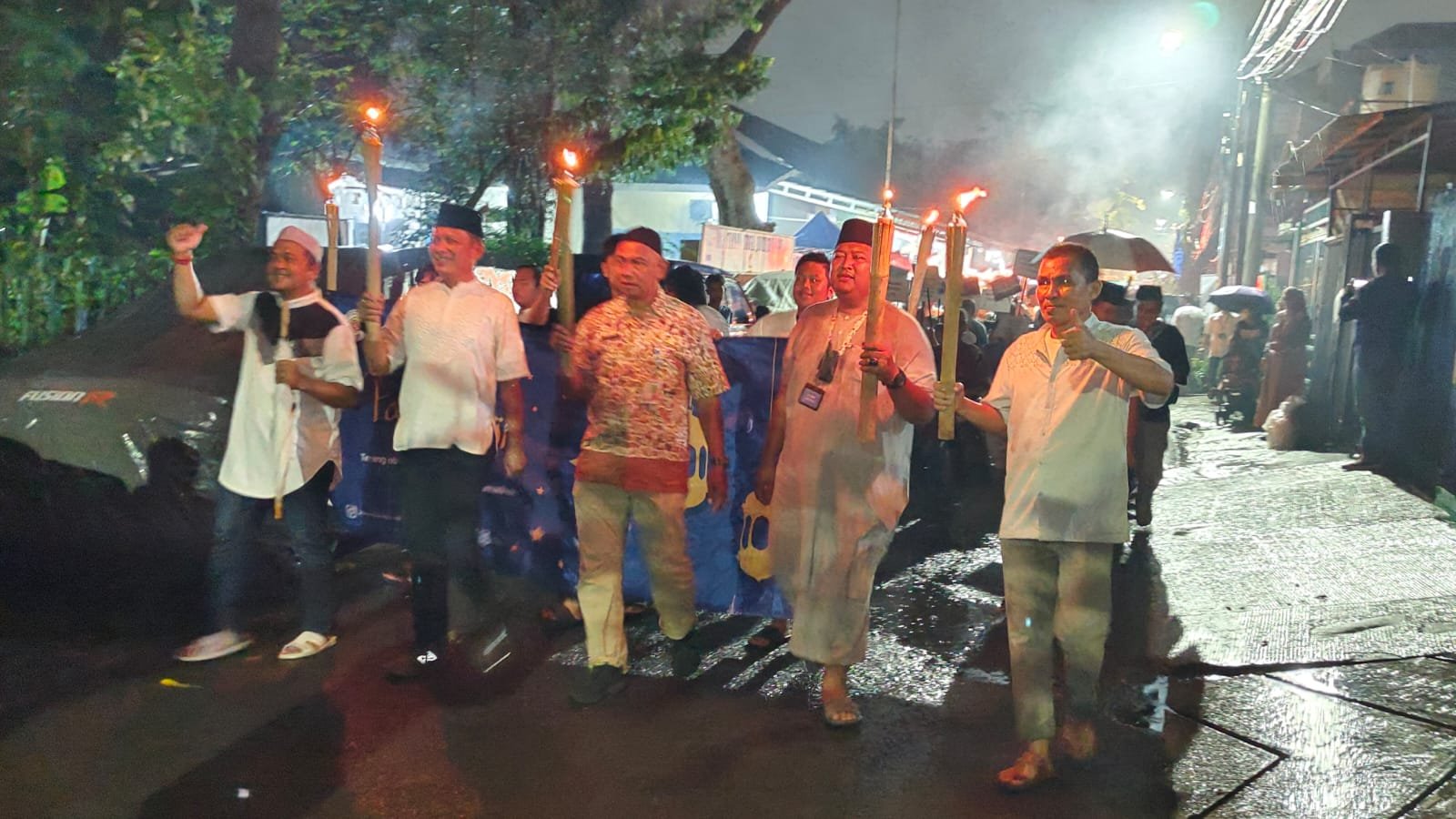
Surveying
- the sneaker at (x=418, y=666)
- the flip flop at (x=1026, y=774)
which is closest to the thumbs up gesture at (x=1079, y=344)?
the flip flop at (x=1026, y=774)

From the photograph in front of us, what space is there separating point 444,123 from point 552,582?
8487 mm

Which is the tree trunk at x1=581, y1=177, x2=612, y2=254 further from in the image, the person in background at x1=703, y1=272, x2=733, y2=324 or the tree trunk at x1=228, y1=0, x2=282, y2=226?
the tree trunk at x1=228, y1=0, x2=282, y2=226

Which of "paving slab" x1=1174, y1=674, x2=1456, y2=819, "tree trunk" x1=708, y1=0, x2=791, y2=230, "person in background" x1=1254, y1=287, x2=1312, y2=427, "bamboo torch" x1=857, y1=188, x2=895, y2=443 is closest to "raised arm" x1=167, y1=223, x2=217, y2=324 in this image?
"bamboo torch" x1=857, y1=188, x2=895, y2=443

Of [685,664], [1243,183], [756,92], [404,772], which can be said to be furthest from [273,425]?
[1243,183]

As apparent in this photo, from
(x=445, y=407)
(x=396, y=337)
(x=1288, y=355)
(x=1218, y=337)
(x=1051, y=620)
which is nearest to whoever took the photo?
(x=1051, y=620)

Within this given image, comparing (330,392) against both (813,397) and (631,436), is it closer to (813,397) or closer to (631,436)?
(631,436)

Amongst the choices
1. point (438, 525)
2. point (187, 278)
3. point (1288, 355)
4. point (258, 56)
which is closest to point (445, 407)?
point (438, 525)

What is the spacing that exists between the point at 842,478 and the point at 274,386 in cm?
260

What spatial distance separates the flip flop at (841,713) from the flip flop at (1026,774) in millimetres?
664

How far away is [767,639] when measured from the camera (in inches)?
219

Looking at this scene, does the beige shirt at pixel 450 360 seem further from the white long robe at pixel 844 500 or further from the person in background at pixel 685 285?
the person in background at pixel 685 285

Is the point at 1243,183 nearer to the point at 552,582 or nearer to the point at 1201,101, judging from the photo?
the point at 1201,101

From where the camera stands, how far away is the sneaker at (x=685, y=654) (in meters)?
4.92

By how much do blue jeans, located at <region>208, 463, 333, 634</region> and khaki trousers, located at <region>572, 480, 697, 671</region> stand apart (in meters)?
1.33
